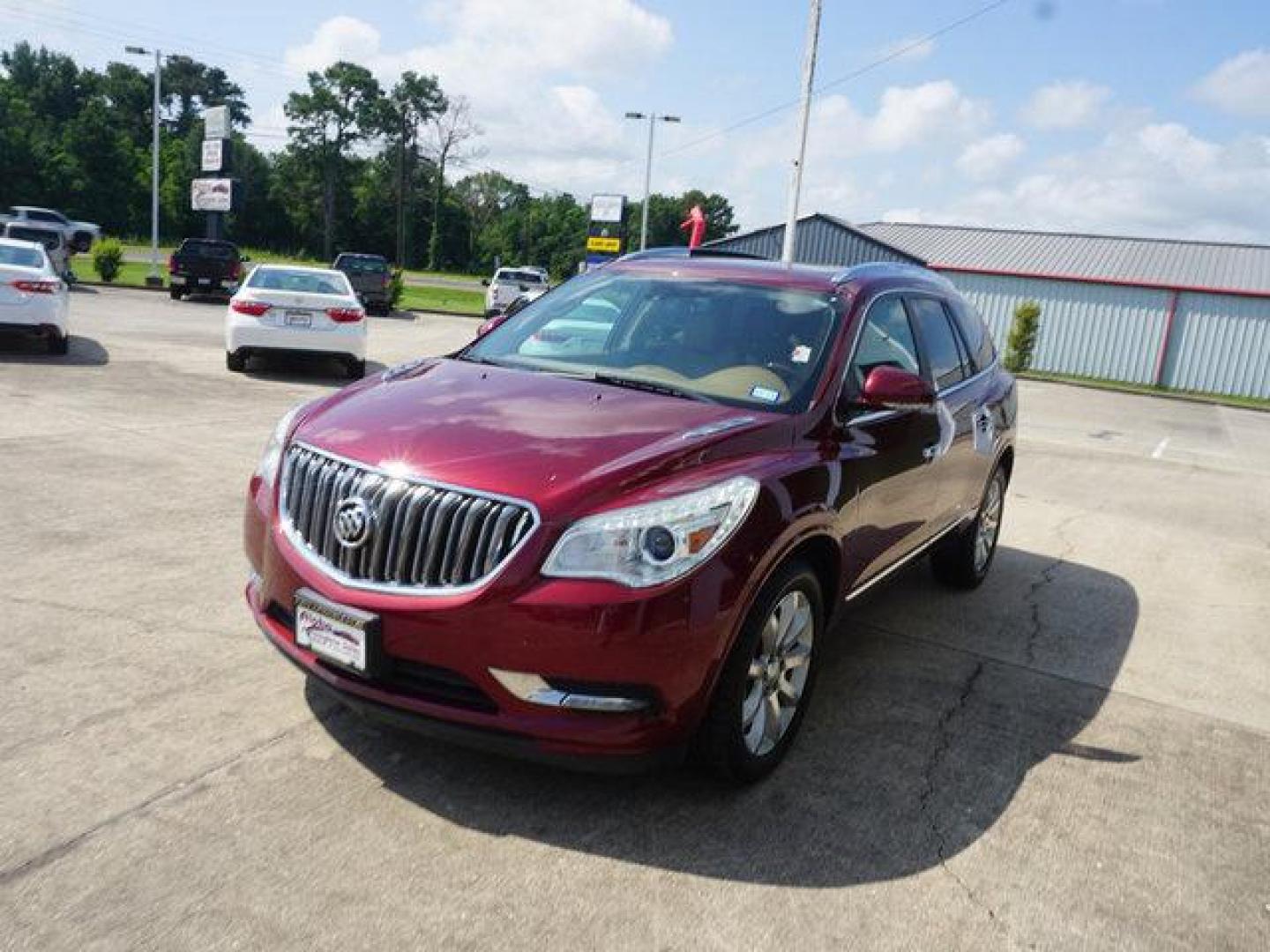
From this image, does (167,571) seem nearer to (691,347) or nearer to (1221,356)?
(691,347)

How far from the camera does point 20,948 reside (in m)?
2.42

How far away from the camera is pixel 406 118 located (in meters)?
89.2

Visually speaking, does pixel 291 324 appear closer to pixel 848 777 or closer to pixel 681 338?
pixel 681 338

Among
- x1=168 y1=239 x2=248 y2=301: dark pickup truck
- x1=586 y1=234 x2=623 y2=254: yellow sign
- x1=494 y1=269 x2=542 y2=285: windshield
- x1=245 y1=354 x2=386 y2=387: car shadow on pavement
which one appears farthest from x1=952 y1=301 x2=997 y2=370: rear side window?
x1=586 y1=234 x2=623 y2=254: yellow sign

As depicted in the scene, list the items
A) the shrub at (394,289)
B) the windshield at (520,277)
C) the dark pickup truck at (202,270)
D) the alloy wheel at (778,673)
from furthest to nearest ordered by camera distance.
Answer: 1. the windshield at (520,277)
2. the shrub at (394,289)
3. the dark pickup truck at (202,270)
4. the alloy wheel at (778,673)

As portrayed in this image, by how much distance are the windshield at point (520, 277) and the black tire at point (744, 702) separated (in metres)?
31.7

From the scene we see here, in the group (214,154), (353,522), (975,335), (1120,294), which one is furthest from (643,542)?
(214,154)

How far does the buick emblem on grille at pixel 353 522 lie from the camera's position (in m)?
3.07

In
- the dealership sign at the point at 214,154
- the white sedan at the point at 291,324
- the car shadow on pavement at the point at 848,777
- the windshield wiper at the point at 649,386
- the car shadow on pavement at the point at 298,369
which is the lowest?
the car shadow on pavement at the point at 848,777

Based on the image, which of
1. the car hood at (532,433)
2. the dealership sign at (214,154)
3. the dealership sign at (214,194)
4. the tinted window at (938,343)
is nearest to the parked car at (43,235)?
the dealership sign at (214,194)

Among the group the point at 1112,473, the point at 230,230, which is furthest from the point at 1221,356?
the point at 230,230

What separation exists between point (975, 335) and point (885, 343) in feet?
5.90

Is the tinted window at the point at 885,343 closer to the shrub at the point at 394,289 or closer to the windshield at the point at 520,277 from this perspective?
the shrub at the point at 394,289

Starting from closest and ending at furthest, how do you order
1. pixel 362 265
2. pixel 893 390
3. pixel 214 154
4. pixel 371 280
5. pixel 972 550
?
pixel 893 390, pixel 972 550, pixel 371 280, pixel 362 265, pixel 214 154
